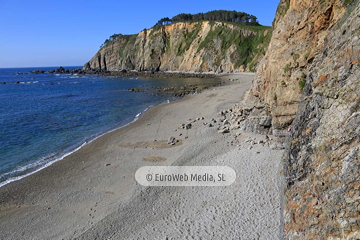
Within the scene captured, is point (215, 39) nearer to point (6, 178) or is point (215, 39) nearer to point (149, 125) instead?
point (149, 125)

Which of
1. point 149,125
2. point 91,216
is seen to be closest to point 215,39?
point 149,125

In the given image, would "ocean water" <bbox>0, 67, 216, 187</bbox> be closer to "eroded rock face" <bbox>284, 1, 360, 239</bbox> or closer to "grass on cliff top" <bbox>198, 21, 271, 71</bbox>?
"eroded rock face" <bbox>284, 1, 360, 239</bbox>

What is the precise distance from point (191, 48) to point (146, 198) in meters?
81.4

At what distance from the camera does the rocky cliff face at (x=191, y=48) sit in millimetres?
73312

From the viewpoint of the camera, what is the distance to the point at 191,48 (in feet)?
285

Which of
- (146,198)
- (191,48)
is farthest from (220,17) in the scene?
(146,198)

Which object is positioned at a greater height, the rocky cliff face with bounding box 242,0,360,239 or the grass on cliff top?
the grass on cliff top

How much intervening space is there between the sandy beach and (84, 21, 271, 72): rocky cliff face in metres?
49.9

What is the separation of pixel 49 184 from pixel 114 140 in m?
7.11

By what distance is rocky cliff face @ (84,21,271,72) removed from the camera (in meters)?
73.3

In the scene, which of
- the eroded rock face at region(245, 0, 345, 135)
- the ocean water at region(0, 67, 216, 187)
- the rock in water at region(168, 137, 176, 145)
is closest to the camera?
the eroded rock face at region(245, 0, 345, 135)

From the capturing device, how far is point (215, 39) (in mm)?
81250

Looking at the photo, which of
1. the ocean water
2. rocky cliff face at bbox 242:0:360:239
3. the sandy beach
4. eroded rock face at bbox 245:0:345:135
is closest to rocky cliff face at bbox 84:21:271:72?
the ocean water

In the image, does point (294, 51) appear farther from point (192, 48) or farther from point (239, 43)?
point (192, 48)
